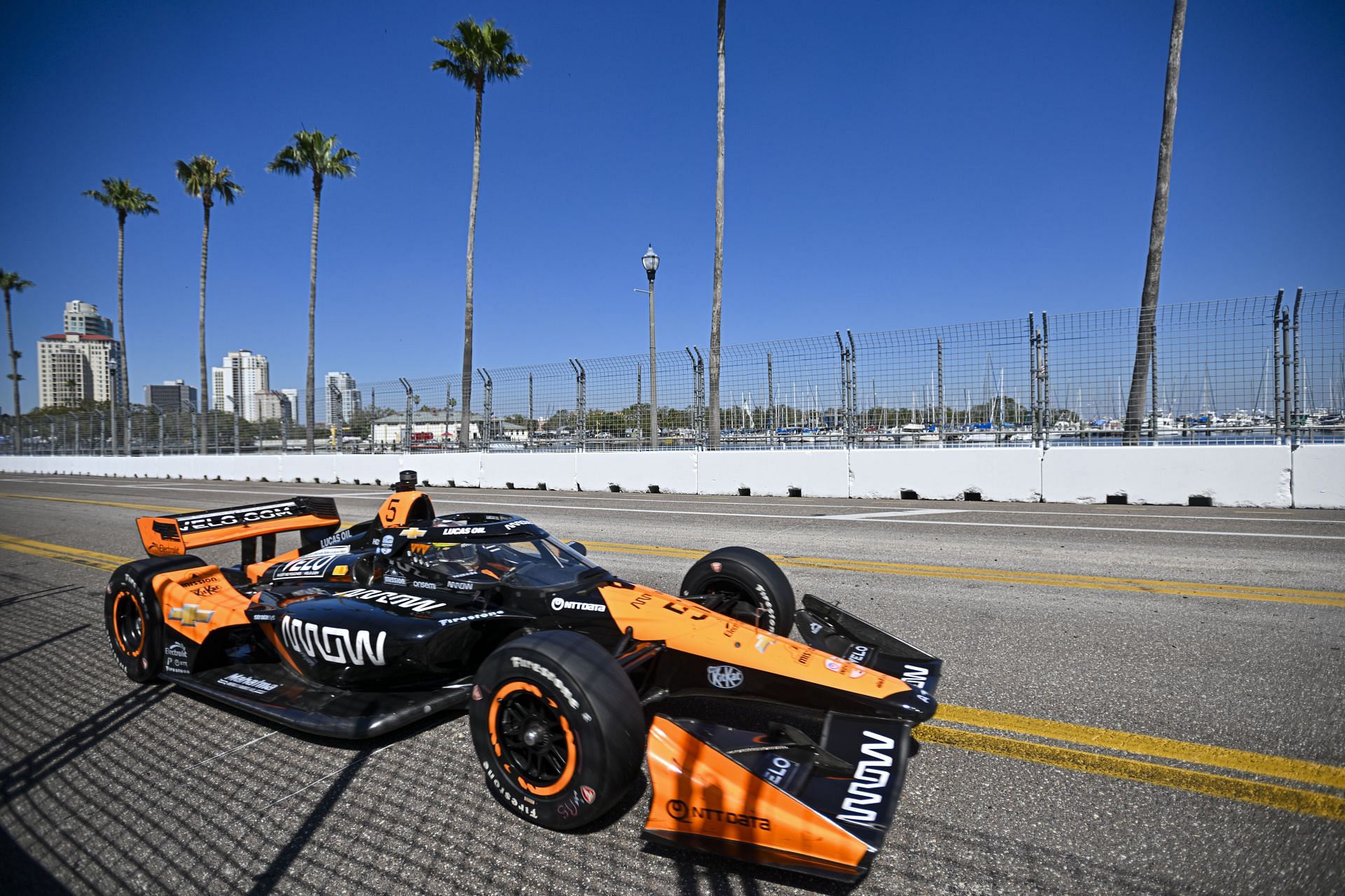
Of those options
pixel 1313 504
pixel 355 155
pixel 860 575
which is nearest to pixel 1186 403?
pixel 1313 504

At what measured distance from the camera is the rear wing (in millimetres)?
4555

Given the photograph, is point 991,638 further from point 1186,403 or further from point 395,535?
point 1186,403

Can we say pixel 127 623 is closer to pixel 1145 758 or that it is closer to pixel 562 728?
pixel 562 728

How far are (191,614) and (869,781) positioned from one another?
3.45 metres

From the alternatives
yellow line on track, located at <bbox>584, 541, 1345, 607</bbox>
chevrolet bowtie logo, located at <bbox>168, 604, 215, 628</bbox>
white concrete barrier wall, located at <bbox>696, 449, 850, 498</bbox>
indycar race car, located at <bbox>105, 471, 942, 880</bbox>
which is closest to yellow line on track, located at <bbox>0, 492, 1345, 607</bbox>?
yellow line on track, located at <bbox>584, 541, 1345, 607</bbox>

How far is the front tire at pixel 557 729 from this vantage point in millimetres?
2256

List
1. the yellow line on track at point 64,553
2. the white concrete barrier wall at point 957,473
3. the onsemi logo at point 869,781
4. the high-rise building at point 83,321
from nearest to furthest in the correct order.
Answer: the onsemi logo at point 869,781 < the yellow line on track at point 64,553 < the white concrete barrier wall at point 957,473 < the high-rise building at point 83,321

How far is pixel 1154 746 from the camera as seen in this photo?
8.77 feet

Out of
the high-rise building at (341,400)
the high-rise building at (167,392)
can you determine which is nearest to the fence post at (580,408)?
the high-rise building at (341,400)

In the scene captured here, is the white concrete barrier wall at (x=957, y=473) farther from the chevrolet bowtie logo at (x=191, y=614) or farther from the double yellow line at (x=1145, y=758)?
the chevrolet bowtie logo at (x=191, y=614)

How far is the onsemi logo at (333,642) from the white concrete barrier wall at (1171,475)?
10.4m

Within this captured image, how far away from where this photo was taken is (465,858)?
2.20m

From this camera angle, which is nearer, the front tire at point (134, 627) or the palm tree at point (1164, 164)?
the front tire at point (134, 627)

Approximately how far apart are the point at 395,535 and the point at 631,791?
6.36ft
